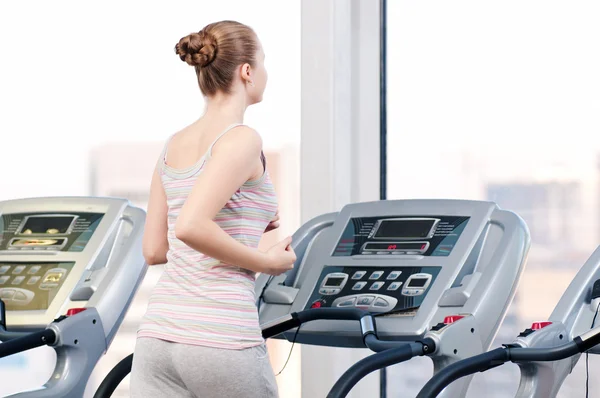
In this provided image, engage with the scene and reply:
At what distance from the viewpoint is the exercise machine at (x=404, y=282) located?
213 cm

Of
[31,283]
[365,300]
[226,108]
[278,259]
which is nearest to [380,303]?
[365,300]

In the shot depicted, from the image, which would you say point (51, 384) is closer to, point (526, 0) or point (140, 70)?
point (140, 70)

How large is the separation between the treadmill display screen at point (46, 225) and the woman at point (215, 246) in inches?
44.1

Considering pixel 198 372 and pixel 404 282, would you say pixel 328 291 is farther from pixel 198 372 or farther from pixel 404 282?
pixel 198 372

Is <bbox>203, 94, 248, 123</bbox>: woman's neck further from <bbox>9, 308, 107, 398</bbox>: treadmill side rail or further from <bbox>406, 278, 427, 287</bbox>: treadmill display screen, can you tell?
<bbox>9, 308, 107, 398</bbox>: treadmill side rail

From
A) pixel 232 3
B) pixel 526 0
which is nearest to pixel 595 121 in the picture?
pixel 526 0

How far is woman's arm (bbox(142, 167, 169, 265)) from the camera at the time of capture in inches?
77.4

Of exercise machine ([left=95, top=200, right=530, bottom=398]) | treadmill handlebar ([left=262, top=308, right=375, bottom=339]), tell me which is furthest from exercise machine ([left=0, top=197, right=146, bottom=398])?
treadmill handlebar ([left=262, top=308, right=375, bottom=339])

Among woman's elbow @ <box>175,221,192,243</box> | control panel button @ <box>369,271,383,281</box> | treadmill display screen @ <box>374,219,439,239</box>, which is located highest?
woman's elbow @ <box>175,221,192,243</box>

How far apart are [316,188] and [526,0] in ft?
3.47

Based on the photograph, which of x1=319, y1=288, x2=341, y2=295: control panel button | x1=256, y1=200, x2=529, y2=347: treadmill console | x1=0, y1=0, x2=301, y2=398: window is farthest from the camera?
x1=0, y1=0, x2=301, y2=398: window

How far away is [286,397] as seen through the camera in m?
3.69

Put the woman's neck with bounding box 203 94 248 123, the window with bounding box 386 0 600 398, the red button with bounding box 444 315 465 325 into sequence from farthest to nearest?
the window with bounding box 386 0 600 398, the red button with bounding box 444 315 465 325, the woman's neck with bounding box 203 94 248 123

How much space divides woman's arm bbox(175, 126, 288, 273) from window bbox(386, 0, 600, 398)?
1.68 metres
